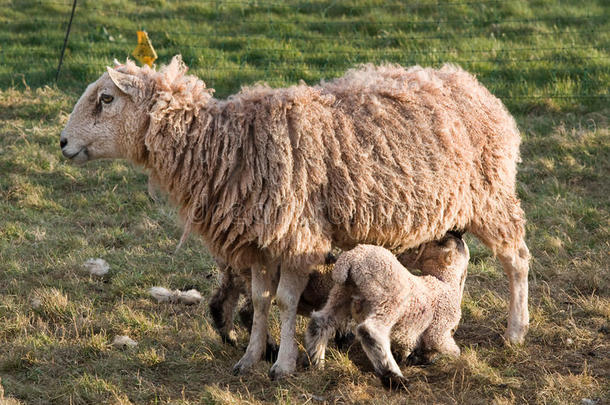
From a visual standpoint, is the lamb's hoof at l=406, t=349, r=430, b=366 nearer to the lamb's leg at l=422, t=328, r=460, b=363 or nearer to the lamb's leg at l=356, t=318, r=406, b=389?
the lamb's leg at l=422, t=328, r=460, b=363

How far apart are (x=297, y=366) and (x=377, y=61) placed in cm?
619

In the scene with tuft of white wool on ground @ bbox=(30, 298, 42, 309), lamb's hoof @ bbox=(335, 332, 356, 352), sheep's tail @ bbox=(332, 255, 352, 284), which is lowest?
lamb's hoof @ bbox=(335, 332, 356, 352)

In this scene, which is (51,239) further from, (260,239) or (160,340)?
(260,239)

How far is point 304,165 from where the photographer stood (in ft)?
15.7

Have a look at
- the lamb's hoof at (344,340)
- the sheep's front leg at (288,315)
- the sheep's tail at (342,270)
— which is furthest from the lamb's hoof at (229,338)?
the sheep's tail at (342,270)

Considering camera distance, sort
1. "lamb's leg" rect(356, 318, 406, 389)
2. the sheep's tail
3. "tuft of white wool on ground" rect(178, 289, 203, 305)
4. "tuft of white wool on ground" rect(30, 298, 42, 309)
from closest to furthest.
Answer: "lamb's leg" rect(356, 318, 406, 389)
the sheep's tail
"tuft of white wool on ground" rect(30, 298, 42, 309)
"tuft of white wool on ground" rect(178, 289, 203, 305)

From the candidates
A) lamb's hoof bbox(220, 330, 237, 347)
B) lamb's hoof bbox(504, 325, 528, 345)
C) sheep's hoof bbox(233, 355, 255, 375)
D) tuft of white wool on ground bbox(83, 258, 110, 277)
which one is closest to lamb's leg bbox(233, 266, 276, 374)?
sheep's hoof bbox(233, 355, 255, 375)

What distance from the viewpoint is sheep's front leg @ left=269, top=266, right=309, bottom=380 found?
4.91m

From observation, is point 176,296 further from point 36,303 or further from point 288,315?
point 288,315

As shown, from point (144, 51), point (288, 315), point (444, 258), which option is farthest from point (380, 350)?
point (144, 51)

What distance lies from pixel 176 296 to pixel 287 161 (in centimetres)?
185

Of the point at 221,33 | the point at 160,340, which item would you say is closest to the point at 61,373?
the point at 160,340

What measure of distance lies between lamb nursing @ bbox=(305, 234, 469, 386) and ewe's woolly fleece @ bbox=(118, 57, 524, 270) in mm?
257

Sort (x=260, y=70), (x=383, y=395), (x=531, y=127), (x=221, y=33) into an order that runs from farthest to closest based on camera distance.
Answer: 1. (x=221, y=33)
2. (x=260, y=70)
3. (x=531, y=127)
4. (x=383, y=395)
